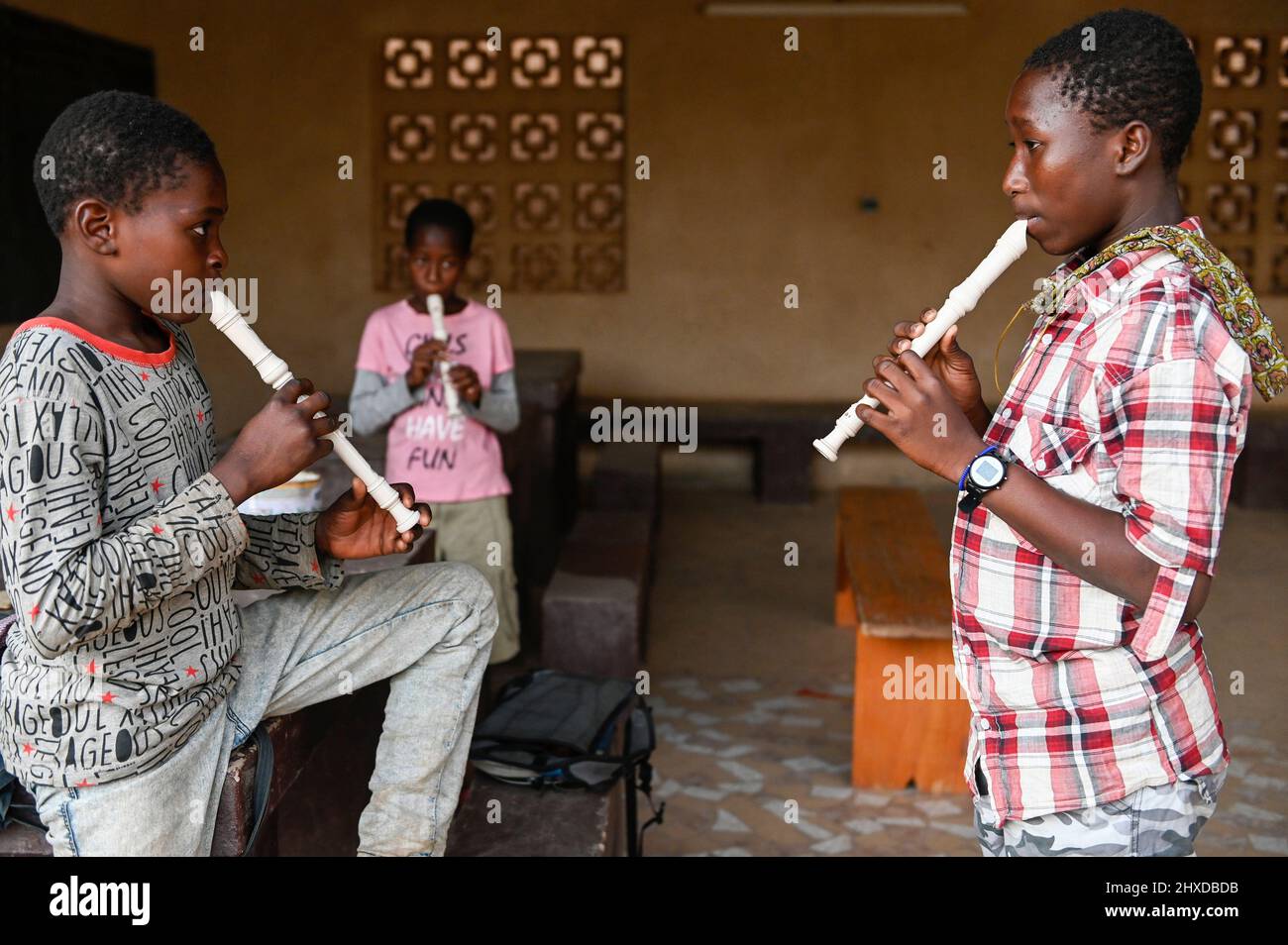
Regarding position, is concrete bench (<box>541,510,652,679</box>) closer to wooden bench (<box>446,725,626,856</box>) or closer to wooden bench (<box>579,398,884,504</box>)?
wooden bench (<box>446,725,626,856</box>)

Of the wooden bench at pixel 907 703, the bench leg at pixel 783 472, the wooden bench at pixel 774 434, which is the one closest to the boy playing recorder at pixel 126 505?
the wooden bench at pixel 907 703

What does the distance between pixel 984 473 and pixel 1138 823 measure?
0.45 metres

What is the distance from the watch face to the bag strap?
108 cm

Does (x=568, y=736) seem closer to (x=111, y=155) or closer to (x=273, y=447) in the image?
(x=273, y=447)

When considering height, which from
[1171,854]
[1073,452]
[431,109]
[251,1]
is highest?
[251,1]

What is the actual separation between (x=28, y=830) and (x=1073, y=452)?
4.76 ft

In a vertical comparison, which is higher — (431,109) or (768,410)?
(431,109)

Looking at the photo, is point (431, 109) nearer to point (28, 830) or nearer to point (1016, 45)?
point (1016, 45)

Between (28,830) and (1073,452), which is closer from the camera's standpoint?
(1073,452)

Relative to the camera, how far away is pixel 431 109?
771 cm

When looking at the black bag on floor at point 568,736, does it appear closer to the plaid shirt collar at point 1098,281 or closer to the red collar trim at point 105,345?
the red collar trim at point 105,345

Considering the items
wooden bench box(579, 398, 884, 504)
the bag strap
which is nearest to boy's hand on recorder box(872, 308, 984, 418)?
the bag strap
